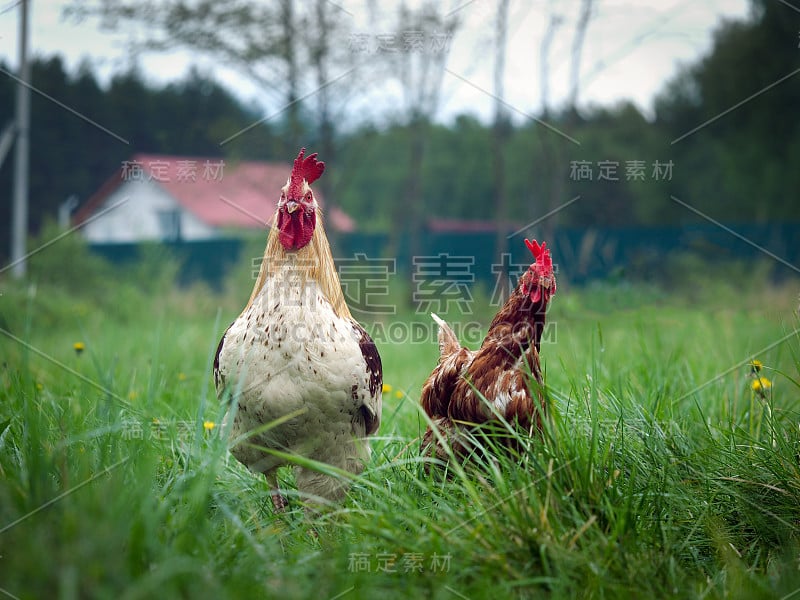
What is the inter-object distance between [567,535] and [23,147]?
325 inches

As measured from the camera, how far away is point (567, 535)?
1.78 m

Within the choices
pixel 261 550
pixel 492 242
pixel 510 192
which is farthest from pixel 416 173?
pixel 261 550

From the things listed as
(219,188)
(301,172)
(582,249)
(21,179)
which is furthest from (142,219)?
(301,172)

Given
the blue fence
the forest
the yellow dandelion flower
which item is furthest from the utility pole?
the yellow dandelion flower

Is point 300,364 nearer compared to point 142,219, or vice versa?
point 300,364

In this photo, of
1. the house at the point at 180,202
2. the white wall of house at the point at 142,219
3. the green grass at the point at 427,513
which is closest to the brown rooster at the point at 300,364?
the green grass at the point at 427,513

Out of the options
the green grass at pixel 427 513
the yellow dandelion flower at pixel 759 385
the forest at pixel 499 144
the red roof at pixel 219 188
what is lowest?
the green grass at pixel 427 513

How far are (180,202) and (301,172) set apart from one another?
24.8 ft

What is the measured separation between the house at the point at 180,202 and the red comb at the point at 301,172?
5876mm

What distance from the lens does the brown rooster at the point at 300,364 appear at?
226cm

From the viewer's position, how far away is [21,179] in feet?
25.3

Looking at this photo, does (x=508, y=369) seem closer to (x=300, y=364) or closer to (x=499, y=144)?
(x=300, y=364)

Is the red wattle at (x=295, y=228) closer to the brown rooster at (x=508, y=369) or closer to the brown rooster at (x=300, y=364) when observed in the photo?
the brown rooster at (x=300, y=364)

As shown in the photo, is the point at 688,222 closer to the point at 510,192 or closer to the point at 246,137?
the point at 510,192
